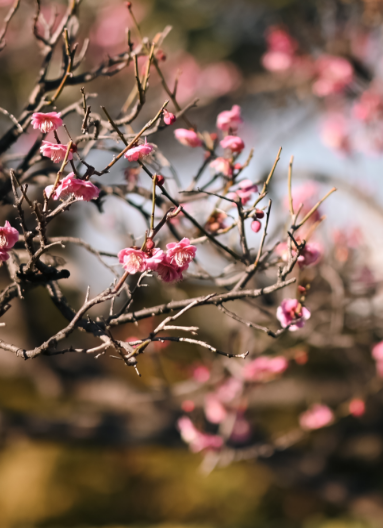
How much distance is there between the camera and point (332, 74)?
3617mm

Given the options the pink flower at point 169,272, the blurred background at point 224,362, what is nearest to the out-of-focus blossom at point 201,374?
the blurred background at point 224,362

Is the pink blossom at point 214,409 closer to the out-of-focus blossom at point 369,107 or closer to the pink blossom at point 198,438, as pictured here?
A: the pink blossom at point 198,438

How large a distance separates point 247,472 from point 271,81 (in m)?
5.73

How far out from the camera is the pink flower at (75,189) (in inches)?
41.5

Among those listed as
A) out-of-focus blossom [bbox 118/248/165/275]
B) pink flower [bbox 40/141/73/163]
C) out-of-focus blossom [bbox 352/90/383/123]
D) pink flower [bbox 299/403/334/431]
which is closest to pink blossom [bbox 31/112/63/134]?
pink flower [bbox 40/141/73/163]

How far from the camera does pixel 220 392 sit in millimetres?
3361

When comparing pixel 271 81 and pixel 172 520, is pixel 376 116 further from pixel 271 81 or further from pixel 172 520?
pixel 172 520

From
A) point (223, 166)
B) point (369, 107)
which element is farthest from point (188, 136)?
point (369, 107)

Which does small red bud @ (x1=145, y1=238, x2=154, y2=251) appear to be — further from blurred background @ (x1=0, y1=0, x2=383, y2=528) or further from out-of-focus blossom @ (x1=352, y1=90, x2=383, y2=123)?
out-of-focus blossom @ (x1=352, y1=90, x2=383, y2=123)

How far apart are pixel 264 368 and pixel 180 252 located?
6.09 feet

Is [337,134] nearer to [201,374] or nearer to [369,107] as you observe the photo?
[369,107]

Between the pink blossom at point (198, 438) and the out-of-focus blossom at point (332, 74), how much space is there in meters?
2.90

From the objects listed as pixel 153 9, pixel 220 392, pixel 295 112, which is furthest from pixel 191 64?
pixel 220 392

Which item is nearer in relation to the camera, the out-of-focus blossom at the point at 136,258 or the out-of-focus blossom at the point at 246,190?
the out-of-focus blossom at the point at 136,258
